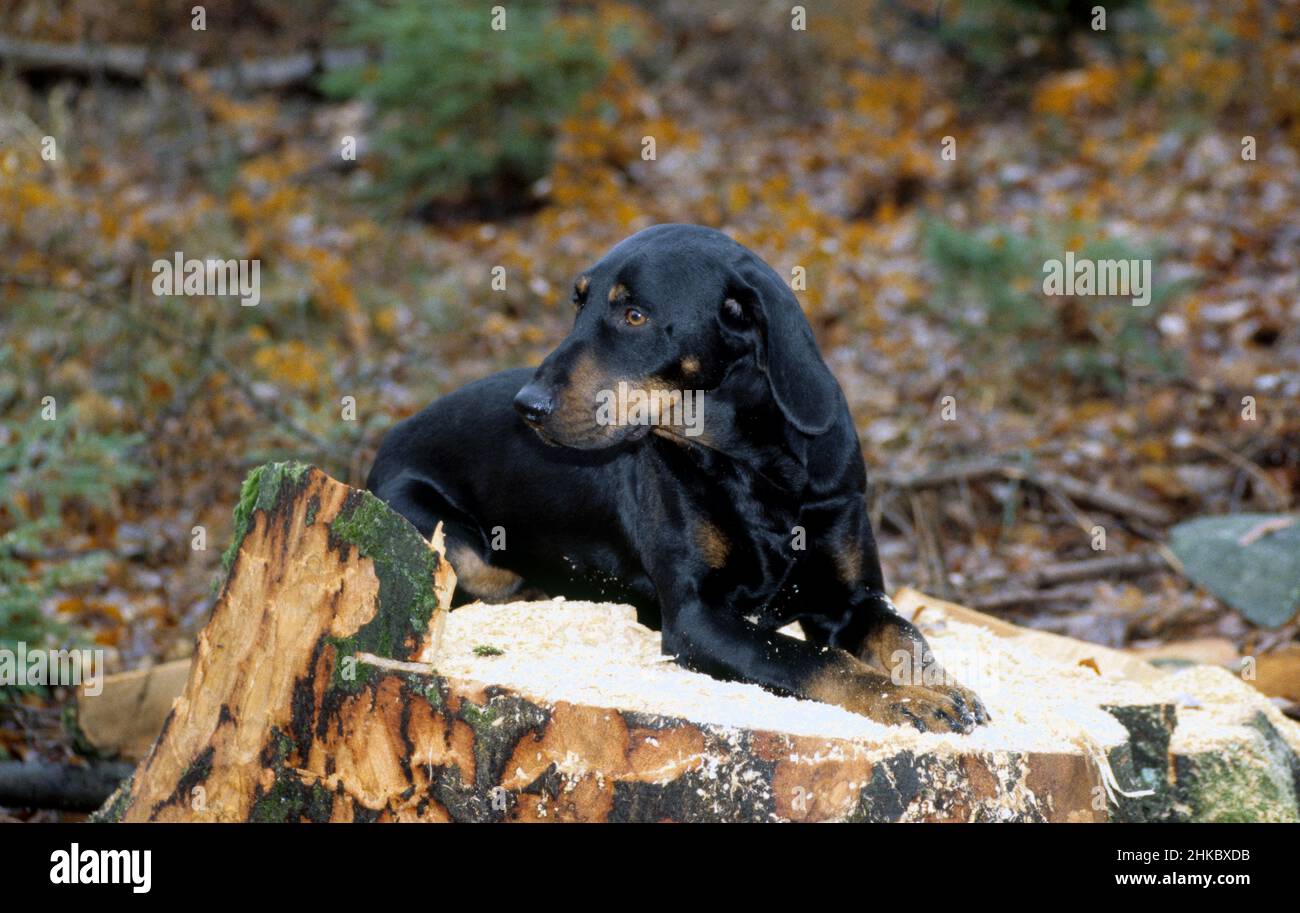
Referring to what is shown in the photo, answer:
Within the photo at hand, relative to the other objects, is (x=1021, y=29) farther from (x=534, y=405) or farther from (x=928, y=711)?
(x=928, y=711)

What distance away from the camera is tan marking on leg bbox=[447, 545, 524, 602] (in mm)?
4315

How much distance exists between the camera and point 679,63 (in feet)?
42.6

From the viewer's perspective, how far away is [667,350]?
3539mm

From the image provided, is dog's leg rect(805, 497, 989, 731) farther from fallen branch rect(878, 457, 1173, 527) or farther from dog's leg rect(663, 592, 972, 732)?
fallen branch rect(878, 457, 1173, 527)

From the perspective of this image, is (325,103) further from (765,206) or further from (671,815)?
(671,815)

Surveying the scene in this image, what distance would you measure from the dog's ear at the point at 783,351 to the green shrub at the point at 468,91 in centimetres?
630

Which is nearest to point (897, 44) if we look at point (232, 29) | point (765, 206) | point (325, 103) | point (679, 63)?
point (679, 63)

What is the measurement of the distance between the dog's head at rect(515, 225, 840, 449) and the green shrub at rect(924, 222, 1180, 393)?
4.18m

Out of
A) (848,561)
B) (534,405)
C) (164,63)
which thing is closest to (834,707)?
(848,561)

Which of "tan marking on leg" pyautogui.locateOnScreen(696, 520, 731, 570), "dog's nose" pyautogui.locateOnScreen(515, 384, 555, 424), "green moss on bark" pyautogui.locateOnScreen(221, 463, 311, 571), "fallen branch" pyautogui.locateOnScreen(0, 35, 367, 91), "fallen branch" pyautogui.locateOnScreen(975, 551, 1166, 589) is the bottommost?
"fallen branch" pyautogui.locateOnScreen(975, 551, 1166, 589)

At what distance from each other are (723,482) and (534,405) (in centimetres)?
62

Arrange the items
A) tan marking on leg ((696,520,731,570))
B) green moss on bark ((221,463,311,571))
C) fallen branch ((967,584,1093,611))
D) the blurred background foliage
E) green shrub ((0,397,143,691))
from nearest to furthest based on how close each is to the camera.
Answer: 1. green moss on bark ((221,463,311,571))
2. tan marking on leg ((696,520,731,570))
3. green shrub ((0,397,143,691))
4. fallen branch ((967,584,1093,611))
5. the blurred background foliage

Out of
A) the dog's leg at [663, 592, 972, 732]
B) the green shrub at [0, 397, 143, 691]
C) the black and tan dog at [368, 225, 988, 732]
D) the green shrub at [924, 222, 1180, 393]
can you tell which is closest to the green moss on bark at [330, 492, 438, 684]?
the black and tan dog at [368, 225, 988, 732]
